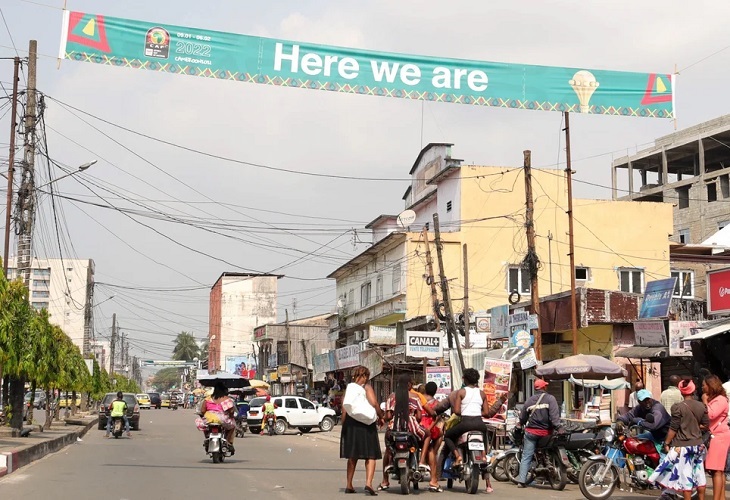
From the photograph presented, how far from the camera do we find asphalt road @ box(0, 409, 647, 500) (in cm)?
1393

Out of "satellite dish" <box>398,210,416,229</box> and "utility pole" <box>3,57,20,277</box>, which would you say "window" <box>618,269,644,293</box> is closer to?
"satellite dish" <box>398,210,416,229</box>

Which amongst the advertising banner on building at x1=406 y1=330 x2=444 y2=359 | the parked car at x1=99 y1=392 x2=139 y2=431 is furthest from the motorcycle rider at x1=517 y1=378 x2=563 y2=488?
the parked car at x1=99 y1=392 x2=139 y2=431

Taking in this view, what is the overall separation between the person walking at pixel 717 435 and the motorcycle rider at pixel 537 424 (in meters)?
3.85

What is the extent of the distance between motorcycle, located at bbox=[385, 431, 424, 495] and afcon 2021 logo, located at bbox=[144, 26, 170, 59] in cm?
760

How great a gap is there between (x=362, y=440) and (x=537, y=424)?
355 cm

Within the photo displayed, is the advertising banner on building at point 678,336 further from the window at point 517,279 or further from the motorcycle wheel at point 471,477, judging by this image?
the window at point 517,279

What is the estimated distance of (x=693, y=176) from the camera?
7269 centimetres

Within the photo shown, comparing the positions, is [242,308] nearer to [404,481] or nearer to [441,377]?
[441,377]

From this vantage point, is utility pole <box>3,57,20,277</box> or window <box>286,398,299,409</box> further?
window <box>286,398,299,409</box>

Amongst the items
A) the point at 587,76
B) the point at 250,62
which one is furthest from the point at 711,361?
the point at 250,62

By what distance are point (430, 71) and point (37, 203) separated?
51.6ft

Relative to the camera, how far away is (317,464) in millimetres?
21359

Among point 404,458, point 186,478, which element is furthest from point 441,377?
point 404,458

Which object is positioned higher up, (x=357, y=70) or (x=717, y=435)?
(x=357, y=70)
